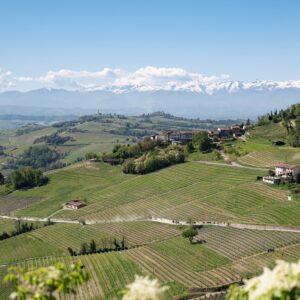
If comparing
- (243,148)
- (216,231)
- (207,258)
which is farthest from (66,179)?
(207,258)

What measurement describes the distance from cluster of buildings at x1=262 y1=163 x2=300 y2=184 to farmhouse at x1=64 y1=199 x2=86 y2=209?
3617 cm

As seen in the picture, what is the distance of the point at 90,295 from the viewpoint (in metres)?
48.1

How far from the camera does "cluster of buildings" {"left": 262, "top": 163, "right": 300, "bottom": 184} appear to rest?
81.8m

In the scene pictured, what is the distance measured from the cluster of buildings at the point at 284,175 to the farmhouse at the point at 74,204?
3617cm

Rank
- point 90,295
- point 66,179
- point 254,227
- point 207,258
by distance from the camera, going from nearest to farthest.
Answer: point 90,295 → point 207,258 → point 254,227 → point 66,179

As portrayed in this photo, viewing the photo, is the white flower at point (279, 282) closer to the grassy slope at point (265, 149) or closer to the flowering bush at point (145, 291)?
the flowering bush at point (145, 291)

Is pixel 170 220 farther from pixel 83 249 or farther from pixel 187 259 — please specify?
Answer: pixel 187 259

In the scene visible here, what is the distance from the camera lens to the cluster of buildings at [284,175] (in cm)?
8181

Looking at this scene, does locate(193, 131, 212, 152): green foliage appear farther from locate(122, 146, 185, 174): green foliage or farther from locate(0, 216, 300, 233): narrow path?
locate(0, 216, 300, 233): narrow path

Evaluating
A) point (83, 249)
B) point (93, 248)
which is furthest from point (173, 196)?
point (83, 249)

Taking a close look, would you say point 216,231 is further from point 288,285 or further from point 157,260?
point 288,285

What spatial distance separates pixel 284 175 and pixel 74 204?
135ft

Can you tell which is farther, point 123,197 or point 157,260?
point 123,197

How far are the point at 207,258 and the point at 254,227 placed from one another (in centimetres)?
1245
